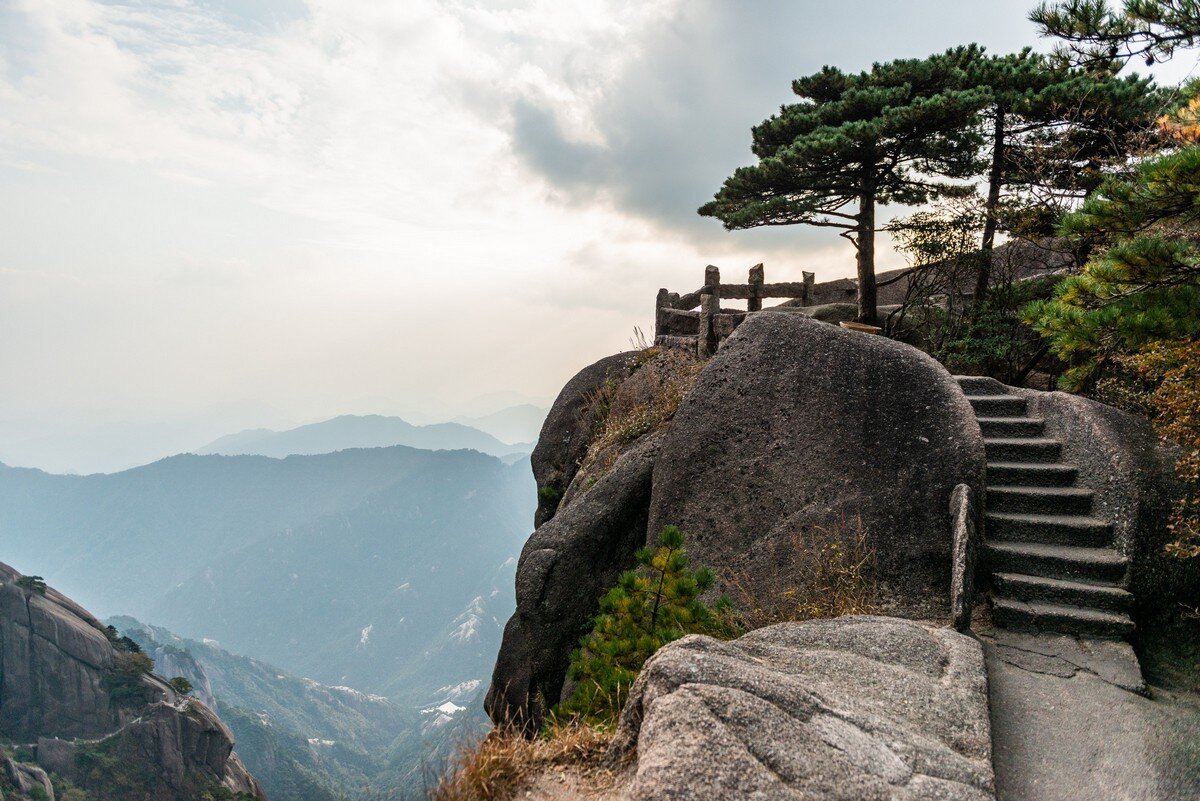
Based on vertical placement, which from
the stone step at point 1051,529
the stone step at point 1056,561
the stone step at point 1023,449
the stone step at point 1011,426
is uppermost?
the stone step at point 1011,426

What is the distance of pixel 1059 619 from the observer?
5.73m

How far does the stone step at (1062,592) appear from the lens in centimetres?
581

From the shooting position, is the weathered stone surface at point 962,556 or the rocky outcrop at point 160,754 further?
the rocky outcrop at point 160,754

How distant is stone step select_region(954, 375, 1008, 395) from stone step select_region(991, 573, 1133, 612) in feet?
10.8

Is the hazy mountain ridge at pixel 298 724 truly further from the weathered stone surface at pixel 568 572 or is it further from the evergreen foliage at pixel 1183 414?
the evergreen foliage at pixel 1183 414

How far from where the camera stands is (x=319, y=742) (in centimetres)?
15075

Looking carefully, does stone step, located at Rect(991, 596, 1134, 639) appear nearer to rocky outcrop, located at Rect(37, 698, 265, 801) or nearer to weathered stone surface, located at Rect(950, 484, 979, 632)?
weathered stone surface, located at Rect(950, 484, 979, 632)

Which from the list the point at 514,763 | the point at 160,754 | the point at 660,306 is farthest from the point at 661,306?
the point at 160,754

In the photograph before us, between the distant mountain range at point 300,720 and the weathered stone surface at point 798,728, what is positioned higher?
the weathered stone surface at point 798,728

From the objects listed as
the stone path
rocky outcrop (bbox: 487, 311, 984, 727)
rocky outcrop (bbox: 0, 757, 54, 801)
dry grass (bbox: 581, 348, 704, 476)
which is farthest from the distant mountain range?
the stone path

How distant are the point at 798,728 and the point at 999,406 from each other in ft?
23.4

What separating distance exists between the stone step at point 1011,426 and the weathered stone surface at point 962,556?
2.03m


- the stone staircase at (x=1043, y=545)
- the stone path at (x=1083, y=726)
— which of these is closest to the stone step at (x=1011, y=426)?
the stone staircase at (x=1043, y=545)

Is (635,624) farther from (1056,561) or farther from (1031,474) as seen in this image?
(1031,474)
